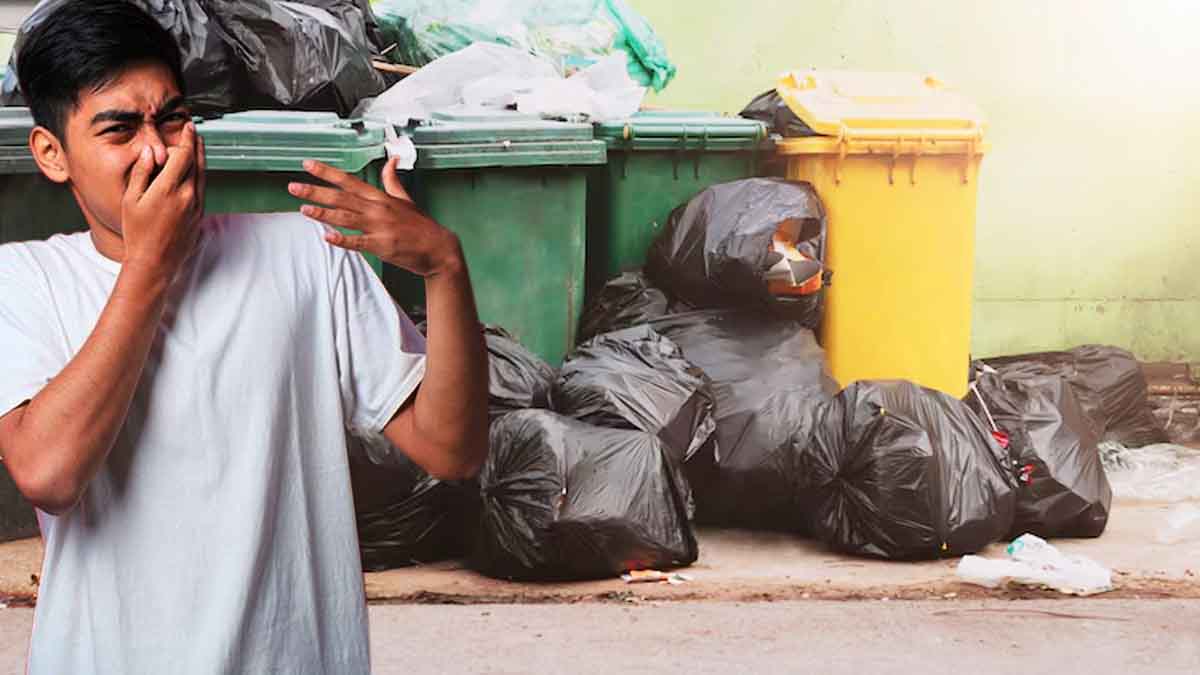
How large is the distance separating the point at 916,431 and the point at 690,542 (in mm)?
704

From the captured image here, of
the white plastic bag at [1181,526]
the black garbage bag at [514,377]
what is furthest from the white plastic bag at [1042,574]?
the black garbage bag at [514,377]

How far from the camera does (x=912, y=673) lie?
336 centimetres

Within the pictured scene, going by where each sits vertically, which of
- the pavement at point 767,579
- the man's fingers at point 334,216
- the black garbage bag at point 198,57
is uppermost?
the black garbage bag at point 198,57

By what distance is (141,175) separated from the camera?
132 centimetres

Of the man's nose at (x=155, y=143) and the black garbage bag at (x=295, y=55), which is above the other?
the black garbage bag at (x=295, y=55)

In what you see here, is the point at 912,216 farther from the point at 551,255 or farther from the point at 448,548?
the point at 448,548

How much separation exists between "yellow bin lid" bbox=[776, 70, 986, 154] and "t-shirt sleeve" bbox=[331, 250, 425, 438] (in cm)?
348

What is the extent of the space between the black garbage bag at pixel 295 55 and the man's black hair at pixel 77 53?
2.92 m

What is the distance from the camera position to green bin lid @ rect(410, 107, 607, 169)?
4395mm

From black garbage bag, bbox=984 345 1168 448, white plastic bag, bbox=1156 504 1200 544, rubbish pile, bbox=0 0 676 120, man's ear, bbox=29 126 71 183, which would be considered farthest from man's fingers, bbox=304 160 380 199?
black garbage bag, bbox=984 345 1168 448

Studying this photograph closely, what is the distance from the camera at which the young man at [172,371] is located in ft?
4.59

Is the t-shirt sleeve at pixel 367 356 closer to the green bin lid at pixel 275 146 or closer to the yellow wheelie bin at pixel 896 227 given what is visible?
the green bin lid at pixel 275 146

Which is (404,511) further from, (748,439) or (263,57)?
(263,57)

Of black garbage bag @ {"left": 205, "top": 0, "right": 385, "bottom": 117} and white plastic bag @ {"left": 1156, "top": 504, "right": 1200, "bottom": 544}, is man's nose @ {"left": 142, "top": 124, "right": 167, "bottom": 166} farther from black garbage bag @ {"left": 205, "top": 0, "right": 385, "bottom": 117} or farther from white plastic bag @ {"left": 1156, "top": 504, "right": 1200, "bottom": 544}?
white plastic bag @ {"left": 1156, "top": 504, "right": 1200, "bottom": 544}
